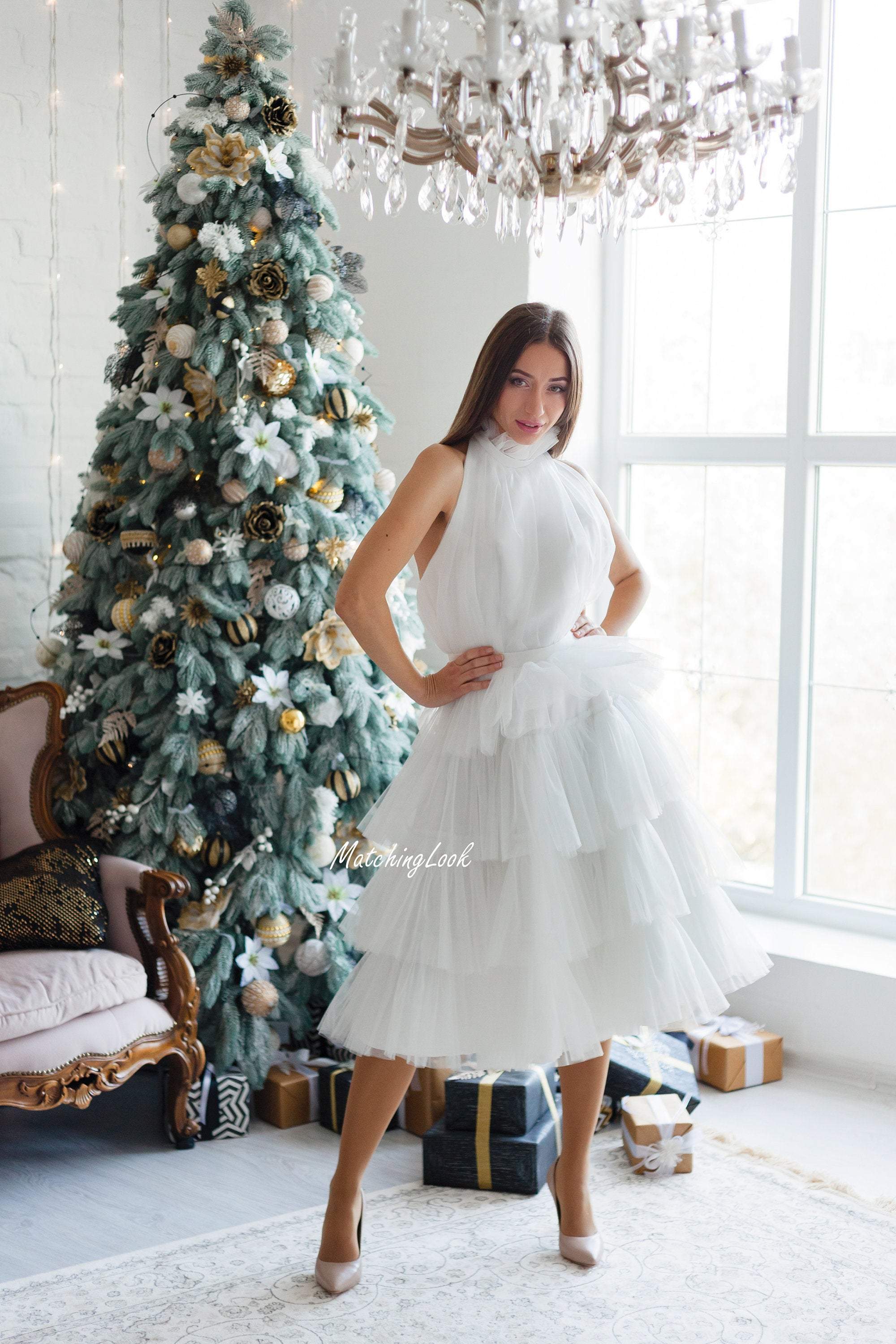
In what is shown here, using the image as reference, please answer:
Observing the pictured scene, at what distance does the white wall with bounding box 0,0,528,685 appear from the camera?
3.47m

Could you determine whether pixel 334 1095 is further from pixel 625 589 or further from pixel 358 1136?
pixel 625 589

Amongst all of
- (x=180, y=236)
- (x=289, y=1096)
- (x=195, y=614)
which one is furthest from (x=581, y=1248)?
(x=180, y=236)

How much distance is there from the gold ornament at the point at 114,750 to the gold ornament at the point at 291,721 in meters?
0.37

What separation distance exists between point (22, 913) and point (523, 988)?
121cm

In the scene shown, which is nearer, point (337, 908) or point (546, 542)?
point (546, 542)

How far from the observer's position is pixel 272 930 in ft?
9.65

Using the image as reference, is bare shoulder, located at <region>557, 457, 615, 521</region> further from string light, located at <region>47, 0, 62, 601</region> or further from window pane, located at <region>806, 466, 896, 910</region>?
string light, located at <region>47, 0, 62, 601</region>

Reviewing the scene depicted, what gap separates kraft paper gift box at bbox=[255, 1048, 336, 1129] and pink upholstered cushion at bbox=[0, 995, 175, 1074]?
315 mm

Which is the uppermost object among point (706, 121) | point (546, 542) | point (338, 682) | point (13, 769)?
point (706, 121)

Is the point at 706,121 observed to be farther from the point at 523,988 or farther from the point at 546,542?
the point at 523,988

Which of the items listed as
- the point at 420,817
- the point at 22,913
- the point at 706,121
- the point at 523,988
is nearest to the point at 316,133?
the point at 706,121

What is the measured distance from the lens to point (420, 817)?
6.97 feet

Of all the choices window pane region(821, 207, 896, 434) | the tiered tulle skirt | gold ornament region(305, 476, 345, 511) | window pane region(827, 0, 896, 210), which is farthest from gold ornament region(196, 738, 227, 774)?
window pane region(827, 0, 896, 210)

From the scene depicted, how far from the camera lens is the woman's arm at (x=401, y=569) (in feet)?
6.98
